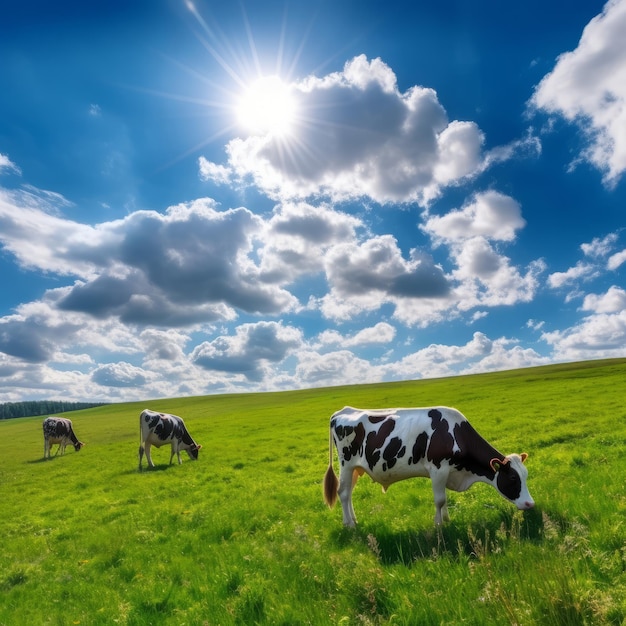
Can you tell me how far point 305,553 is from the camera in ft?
26.4

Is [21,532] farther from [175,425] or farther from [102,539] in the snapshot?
[175,425]

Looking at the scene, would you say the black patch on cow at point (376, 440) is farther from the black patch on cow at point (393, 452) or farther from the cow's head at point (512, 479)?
the cow's head at point (512, 479)

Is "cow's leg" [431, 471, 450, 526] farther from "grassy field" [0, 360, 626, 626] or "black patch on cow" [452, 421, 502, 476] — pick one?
"black patch on cow" [452, 421, 502, 476]

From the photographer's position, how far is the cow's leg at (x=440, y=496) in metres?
8.93

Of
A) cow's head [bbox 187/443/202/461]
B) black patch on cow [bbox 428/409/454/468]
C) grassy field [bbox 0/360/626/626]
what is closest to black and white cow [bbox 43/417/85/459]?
cow's head [bbox 187/443/202/461]

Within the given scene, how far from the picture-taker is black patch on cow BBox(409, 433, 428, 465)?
9.74 metres

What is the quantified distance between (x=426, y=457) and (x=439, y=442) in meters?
0.43

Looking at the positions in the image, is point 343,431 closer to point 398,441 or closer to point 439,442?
point 398,441

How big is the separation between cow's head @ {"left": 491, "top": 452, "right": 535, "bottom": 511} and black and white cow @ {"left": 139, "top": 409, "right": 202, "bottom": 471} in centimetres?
2036

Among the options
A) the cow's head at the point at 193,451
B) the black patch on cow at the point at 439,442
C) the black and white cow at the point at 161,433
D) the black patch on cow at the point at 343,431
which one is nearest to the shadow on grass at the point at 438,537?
the black patch on cow at the point at 439,442

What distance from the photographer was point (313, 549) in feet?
26.4

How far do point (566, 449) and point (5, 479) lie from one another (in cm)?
2870

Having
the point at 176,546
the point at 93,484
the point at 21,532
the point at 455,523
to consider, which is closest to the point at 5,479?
the point at 93,484

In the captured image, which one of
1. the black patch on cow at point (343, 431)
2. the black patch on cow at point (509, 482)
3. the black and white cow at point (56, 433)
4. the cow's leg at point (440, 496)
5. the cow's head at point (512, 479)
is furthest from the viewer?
the black and white cow at point (56, 433)
